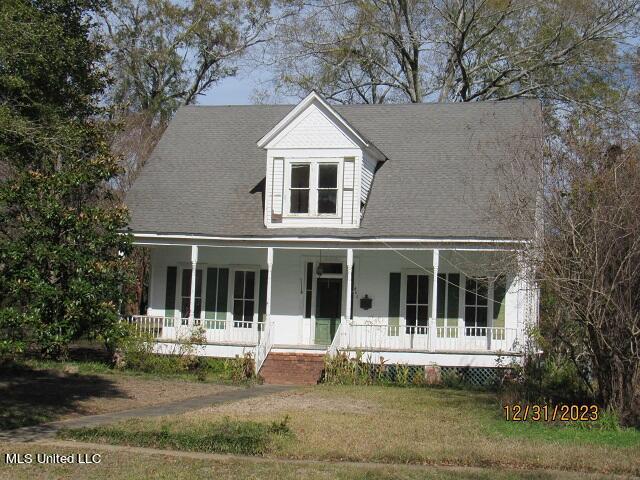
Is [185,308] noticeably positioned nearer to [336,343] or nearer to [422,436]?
[336,343]

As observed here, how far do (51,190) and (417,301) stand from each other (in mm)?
11024

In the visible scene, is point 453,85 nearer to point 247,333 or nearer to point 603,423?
point 247,333

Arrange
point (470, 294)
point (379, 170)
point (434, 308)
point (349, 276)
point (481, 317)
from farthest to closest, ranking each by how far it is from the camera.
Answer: point (379, 170), point (470, 294), point (481, 317), point (349, 276), point (434, 308)

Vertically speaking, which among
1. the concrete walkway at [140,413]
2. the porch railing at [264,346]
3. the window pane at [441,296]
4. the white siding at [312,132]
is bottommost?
the concrete walkway at [140,413]

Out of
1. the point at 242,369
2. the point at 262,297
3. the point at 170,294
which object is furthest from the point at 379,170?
the point at 242,369

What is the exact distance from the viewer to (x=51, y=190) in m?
15.5

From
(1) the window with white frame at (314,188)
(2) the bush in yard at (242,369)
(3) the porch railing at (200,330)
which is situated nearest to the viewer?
(2) the bush in yard at (242,369)

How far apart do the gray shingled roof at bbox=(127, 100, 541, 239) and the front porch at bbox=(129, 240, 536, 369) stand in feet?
2.49

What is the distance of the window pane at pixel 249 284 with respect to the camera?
24672 millimetres

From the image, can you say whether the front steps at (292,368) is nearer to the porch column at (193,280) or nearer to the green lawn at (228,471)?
the porch column at (193,280)

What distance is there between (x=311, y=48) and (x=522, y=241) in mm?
22773

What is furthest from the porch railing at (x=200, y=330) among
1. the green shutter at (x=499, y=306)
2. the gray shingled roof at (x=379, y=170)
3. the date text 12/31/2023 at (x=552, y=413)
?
the date text 12/31/2023 at (x=552, y=413)

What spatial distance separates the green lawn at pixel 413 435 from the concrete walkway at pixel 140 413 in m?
0.50

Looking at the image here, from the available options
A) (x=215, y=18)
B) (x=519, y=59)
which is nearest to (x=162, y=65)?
(x=215, y=18)
